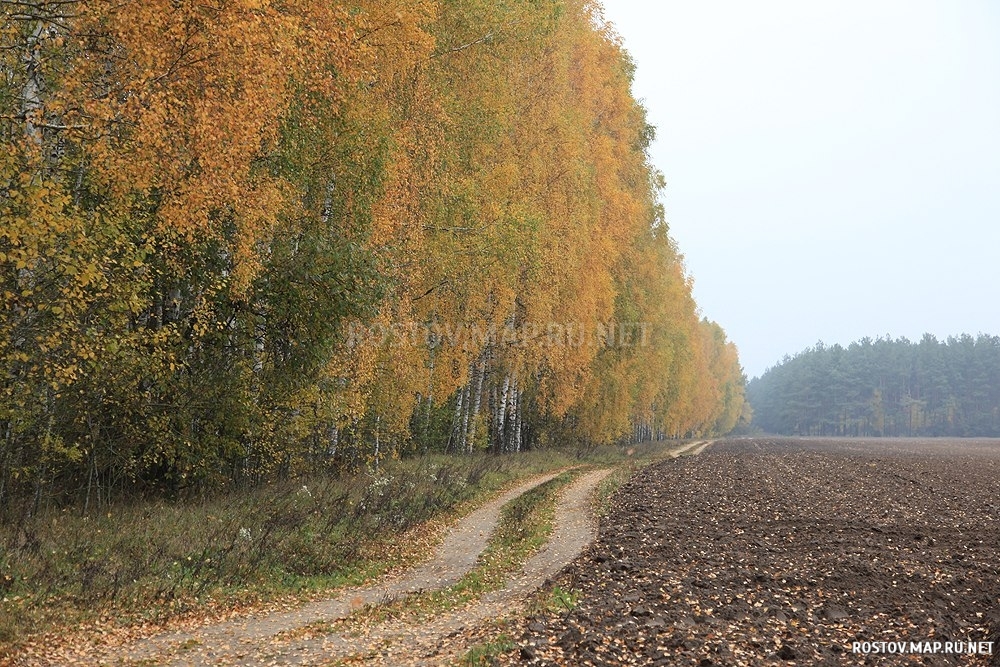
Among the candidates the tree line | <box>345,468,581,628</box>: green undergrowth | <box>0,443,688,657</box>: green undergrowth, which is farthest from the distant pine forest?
<box>0,443,688,657</box>: green undergrowth

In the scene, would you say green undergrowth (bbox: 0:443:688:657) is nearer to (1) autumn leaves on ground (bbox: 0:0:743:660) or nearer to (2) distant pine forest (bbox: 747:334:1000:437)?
(1) autumn leaves on ground (bbox: 0:0:743:660)

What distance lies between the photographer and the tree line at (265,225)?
8750 mm

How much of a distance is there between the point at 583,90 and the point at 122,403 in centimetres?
2118

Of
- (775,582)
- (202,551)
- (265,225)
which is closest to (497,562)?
(775,582)

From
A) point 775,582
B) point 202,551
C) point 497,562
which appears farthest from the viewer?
point 497,562

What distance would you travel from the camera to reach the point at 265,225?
12078mm

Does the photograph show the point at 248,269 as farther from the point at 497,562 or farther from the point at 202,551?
the point at 497,562

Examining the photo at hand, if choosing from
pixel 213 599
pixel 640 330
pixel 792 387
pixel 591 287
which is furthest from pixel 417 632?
pixel 792 387

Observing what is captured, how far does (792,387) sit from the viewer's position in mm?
157250

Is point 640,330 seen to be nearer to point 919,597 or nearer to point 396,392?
point 396,392

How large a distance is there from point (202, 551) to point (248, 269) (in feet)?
14.5

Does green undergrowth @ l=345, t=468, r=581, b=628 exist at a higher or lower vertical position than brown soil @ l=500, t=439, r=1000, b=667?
lower

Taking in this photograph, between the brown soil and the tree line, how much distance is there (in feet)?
21.1

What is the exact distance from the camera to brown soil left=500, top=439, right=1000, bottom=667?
7.59m
